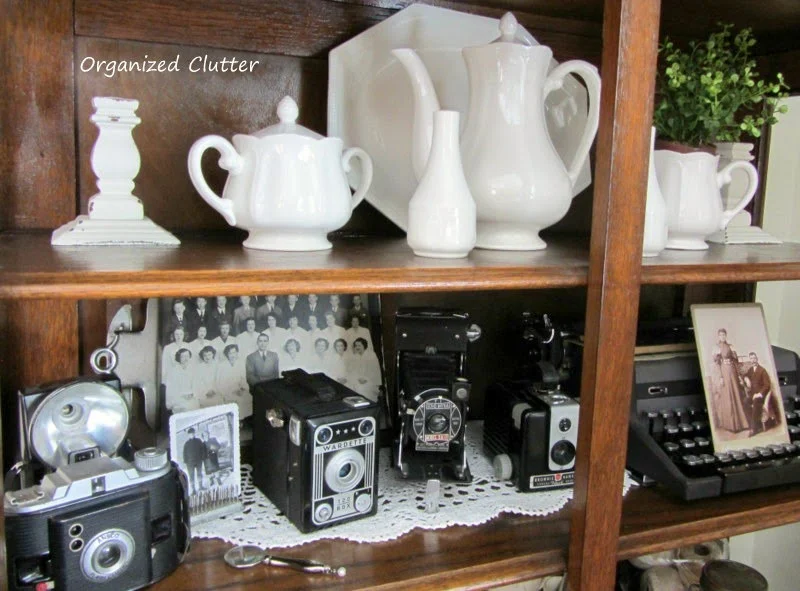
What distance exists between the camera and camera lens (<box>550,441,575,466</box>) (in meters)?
1.01

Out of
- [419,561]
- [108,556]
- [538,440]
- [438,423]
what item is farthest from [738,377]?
[108,556]

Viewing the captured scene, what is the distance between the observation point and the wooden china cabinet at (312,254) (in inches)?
29.0

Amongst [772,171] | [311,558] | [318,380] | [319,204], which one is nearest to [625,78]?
[319,204]

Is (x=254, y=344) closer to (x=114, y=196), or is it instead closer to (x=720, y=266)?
(x=114, y=196)

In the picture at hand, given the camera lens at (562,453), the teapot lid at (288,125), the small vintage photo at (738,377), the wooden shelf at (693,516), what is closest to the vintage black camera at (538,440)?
the camera lens at (562,453)

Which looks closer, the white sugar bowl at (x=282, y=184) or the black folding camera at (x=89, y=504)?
the black folding camera at (x=89, y=504)

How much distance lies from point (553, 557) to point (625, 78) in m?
0.57

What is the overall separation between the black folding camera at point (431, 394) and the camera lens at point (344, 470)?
11 cm

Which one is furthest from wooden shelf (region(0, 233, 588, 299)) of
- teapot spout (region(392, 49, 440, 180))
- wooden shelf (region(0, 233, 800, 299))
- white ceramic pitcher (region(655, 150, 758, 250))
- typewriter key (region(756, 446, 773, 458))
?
typewriter key (region(756, 446, 773, 458))

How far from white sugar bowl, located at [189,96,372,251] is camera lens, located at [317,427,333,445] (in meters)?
0.22

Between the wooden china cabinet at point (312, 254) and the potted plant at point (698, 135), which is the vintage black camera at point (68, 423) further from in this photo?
the potted plant at point (698, 135)

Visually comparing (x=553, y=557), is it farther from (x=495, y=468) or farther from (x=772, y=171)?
(x=772, y=171)

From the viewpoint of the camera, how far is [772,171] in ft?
4.74

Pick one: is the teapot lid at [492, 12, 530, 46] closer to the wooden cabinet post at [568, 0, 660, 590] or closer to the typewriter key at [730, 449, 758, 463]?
the wooden cabinet post at [568, 0, 660, 590]
